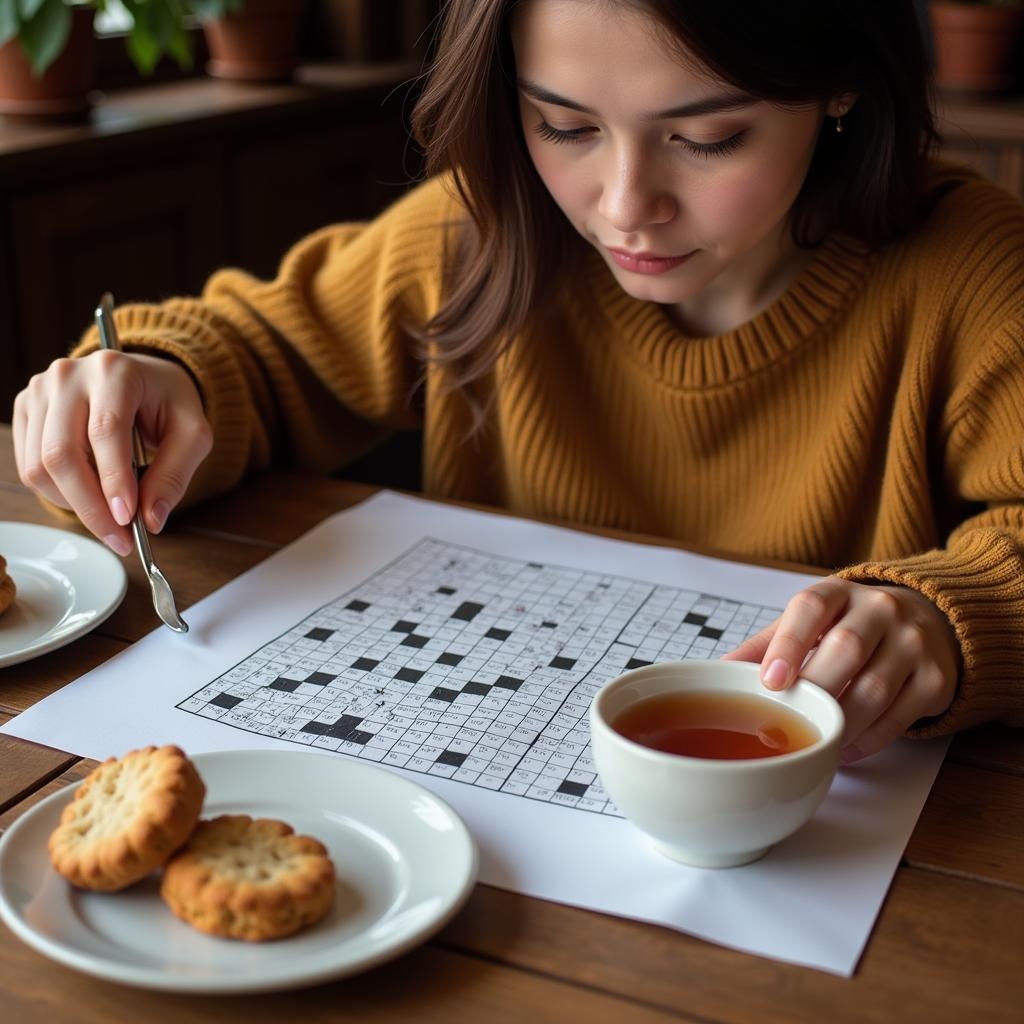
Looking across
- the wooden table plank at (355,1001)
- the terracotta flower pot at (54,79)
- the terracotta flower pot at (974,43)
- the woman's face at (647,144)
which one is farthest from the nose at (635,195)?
the terracotta flower pot at (974,43)

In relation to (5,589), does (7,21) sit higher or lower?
higher

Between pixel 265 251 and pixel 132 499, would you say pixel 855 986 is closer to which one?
pixel 132 499

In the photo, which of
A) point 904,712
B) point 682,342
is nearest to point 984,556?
point 904,712

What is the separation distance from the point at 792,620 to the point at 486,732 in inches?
7.8

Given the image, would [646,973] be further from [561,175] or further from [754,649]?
[561,175]

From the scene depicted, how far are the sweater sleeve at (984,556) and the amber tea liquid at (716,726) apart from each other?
15 cm

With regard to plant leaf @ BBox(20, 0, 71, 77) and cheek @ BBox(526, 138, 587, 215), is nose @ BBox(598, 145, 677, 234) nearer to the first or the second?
cheek @ BBox(526, 138, 587, 215)

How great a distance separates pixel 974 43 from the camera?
279 cm

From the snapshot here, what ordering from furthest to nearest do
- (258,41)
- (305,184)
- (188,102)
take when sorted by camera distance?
(305,184)
(258,41)
(188,102)

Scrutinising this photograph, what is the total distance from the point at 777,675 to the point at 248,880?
0.30 m

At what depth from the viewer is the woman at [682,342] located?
35.1 inches

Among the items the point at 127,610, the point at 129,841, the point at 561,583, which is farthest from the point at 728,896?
the point at 127,610

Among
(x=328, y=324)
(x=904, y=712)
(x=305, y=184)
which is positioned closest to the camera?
(x=904, y=712)

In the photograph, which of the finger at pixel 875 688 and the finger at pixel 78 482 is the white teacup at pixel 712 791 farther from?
the finger at pixel 78 482
